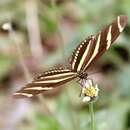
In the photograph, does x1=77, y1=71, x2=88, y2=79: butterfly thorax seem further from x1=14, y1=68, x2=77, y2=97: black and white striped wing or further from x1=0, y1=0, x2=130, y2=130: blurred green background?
x1=0, y1=0, x2=130, y2=130: blurred green background

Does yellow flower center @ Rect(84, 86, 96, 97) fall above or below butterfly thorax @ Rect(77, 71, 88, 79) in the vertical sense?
below

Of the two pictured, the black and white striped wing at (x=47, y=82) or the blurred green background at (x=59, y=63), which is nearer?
the black and white striped wing at (x=47, y=82)

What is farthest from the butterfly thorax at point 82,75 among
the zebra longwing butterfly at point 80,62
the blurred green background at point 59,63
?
the blurred green background at point 59,63

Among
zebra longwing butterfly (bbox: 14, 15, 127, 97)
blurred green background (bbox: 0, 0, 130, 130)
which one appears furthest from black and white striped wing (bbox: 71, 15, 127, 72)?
blurred green background (bbox: 0, 0, 130, 130)

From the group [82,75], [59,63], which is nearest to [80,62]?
[82,75]

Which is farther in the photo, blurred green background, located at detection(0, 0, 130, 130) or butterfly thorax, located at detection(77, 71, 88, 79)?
blurred green background, located at detection(0, 0, 130, 130)

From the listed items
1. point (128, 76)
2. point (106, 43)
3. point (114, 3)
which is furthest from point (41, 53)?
point (106, 43)

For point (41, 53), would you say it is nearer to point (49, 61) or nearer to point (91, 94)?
point (49, 61)

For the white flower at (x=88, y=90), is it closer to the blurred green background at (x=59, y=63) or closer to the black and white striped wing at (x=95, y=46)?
the black and white striped wing at (x=95, y=46)
